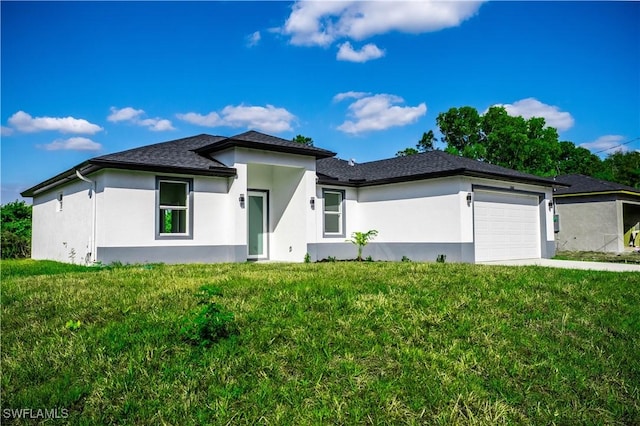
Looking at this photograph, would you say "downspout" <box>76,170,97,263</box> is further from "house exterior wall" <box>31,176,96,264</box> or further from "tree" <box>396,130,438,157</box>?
"tree" <box>396,130,438,157</box>

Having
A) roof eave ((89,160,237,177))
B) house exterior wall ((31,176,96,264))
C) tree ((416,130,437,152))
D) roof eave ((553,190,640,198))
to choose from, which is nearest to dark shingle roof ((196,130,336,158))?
roof eave ((89,160,237,177))

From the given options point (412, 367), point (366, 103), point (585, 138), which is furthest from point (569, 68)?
point (585, 138)

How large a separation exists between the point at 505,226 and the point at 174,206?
1109cm

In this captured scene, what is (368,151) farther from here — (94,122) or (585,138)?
(585,138)

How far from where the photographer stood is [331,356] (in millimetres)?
4422

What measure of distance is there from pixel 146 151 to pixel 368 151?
2111 centimetres

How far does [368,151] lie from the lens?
106 ft

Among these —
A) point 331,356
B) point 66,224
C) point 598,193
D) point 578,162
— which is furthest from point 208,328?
point 578,162

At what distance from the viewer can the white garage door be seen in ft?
48.1

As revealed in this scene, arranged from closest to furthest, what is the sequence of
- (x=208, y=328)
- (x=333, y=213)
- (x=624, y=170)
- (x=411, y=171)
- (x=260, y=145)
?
(x=208, y=328)
(x=260, y=145)
(x=411, y=171)
(x=333, y=213)
(x=624, y=170)

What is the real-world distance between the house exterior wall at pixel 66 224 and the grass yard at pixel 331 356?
19.4 ft

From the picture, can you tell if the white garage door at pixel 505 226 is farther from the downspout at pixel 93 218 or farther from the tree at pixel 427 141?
the tree at pixel 427 141

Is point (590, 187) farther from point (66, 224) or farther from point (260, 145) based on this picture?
point (66, 224)

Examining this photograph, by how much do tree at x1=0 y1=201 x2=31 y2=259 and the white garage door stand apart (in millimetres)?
19546
